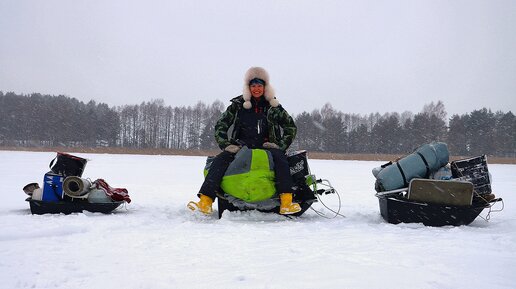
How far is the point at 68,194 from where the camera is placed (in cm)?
411

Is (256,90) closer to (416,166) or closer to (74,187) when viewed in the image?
(416,166)

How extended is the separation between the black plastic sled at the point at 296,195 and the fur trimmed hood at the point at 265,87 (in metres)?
0.79

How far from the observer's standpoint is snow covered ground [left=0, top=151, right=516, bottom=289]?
1.92 meters

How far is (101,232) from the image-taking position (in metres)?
3.10

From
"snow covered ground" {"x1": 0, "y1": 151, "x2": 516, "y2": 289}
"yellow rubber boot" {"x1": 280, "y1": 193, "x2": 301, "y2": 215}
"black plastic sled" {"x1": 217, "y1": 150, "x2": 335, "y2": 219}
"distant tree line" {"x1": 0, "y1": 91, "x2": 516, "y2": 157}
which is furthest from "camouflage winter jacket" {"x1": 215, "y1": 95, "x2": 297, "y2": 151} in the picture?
"distant tree line" {"x1": 0, "y1": 91, "x2": 516, "y2": 157}

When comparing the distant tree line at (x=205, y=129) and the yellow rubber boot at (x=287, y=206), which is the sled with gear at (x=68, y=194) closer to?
the yellow rubber boot at (x=287, y=206)

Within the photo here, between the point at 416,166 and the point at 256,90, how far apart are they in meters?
2.14

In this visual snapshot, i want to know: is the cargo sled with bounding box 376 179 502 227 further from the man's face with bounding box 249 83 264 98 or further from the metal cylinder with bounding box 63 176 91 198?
the metal cylinder with bounding box 63 176 91 198

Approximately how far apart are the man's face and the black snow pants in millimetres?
886

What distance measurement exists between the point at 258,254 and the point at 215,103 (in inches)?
3119

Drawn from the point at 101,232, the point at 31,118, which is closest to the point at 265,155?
the point at 101,232

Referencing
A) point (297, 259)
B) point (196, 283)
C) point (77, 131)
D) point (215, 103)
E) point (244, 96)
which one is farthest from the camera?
point (215, 103)

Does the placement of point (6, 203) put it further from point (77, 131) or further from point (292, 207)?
point (77, 131)

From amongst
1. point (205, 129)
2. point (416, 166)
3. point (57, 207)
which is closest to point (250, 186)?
point (416, 166)
